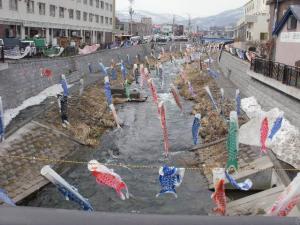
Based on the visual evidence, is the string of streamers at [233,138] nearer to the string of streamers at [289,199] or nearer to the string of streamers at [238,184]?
the string of streamers at [238,184]

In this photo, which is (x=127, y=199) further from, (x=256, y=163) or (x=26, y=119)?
(x=26, y=119)

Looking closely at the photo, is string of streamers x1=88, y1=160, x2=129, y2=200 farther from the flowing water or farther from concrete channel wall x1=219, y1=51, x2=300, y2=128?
concrete channel wall x1=219, y1=51, x2=300, y2=128

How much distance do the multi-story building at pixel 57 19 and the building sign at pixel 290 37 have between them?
2843 centimetres

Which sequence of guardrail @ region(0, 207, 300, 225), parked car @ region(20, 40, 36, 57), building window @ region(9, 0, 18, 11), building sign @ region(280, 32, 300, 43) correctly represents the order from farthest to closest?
building window @ region(9, 0, 18, 11) < parked car @ region(20, 40, 36, 57) < building sign @ region(280, 32, 300, 43) < guardrail @ region(0, 207, 300, 225)

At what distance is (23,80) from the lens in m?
27.7

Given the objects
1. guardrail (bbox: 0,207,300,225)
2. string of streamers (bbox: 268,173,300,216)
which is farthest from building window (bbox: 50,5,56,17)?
guardrail (bbox: 0,207,300,225)

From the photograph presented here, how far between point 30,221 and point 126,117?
89.8 feet

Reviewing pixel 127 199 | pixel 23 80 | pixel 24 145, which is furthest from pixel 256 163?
pixel 23 80

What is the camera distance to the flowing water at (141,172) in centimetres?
1480

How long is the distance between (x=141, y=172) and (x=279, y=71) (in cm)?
975

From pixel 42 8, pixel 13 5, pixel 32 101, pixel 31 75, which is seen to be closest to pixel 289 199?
pixel 32 101

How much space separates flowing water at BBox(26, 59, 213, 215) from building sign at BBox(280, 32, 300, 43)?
28.0 ft

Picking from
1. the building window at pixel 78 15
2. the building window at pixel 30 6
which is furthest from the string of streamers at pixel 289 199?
the building window at pixel 78 15

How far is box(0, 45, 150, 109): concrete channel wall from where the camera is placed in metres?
25.0
